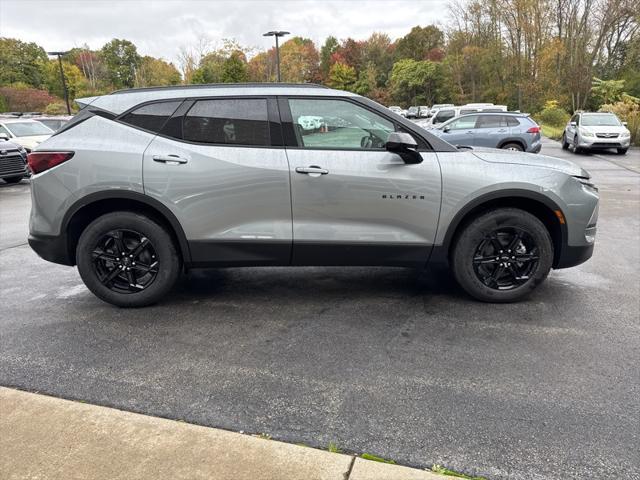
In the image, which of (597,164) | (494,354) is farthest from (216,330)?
(597,164)

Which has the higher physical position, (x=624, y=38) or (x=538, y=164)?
(x=624, y=38)

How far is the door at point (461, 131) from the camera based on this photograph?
15539 millimetres

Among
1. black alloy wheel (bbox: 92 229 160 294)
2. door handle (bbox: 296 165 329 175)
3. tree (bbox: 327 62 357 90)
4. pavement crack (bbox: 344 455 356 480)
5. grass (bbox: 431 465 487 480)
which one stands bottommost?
grass (bbox: 431 465 487 480)

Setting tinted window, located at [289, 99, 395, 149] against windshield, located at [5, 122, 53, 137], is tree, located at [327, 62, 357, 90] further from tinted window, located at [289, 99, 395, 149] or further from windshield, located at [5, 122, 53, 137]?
tinted window, located at [289, 99, 395, 149]

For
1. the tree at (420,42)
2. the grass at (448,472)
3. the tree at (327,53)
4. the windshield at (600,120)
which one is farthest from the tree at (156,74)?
the grass at (448,472)

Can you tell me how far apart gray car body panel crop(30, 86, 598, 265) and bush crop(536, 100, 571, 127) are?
107ft

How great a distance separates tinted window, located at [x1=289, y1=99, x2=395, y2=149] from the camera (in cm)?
388

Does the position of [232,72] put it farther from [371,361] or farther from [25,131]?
[371,361]

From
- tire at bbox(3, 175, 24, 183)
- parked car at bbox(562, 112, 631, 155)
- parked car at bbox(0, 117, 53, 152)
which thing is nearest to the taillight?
tire at bbox(3, 175, 24, 183)

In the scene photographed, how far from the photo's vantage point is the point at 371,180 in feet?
12.5

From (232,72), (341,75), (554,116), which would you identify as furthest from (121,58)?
(554,116)

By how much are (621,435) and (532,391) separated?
48cm

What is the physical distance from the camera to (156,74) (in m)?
50.4

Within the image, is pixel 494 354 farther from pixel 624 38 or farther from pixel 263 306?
pixel 624 38
